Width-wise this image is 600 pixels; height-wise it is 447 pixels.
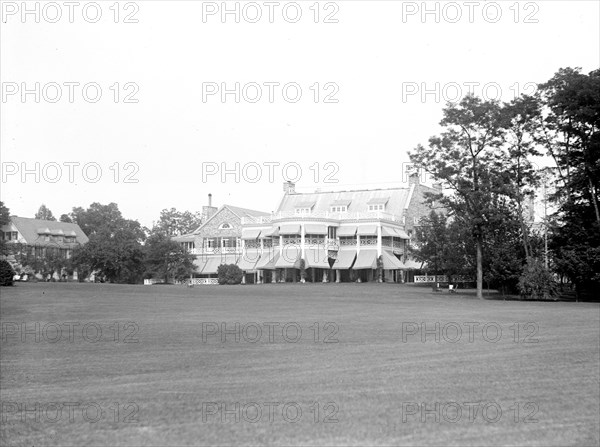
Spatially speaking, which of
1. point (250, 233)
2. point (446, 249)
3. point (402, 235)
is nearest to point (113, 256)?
point (250, 233)

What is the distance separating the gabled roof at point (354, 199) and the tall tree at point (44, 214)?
211 ft

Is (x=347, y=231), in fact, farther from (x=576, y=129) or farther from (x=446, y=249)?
(x=576, y=129)

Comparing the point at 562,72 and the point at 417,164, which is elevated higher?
the point at 562,72

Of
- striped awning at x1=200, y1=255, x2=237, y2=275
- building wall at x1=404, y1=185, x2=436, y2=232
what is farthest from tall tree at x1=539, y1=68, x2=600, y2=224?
striped awning at x1=200, y1=255, x2=237, y2=275

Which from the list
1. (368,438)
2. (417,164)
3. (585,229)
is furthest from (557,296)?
(368,438)

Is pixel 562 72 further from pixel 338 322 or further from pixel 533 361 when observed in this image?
pixel 533 361

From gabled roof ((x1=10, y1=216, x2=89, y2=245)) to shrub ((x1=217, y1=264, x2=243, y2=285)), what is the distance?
45.5m

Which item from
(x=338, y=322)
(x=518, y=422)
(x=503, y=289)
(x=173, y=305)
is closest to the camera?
(x=518, y=422)

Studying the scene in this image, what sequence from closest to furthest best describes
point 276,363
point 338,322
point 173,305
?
point 276,363, point 338,322, point 173,305

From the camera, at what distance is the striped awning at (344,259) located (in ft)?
265

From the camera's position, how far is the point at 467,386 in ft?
50.1

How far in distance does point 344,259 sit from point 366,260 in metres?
2.91

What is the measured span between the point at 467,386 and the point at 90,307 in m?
23.7

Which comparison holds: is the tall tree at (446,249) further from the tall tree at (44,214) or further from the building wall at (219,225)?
the tall tree at (44,214)
